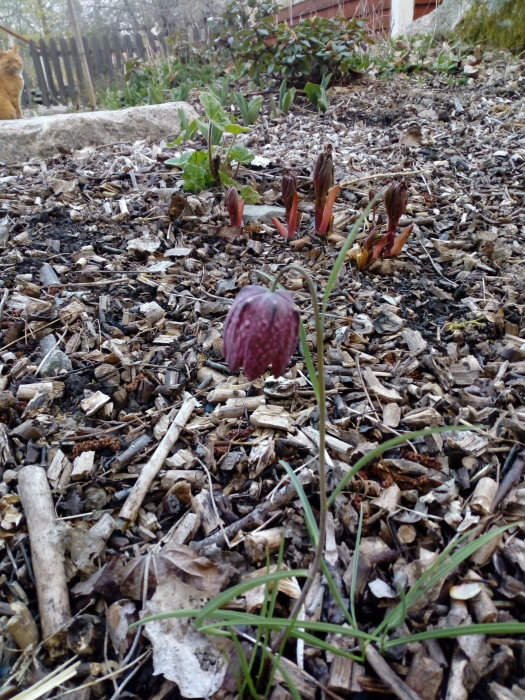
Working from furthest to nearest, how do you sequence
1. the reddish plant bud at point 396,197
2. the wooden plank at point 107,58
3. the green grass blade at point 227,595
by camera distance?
the wooden plank at point 107,58 → the reddish plant bud at point 396,197 → the green grass blade at point 227,595

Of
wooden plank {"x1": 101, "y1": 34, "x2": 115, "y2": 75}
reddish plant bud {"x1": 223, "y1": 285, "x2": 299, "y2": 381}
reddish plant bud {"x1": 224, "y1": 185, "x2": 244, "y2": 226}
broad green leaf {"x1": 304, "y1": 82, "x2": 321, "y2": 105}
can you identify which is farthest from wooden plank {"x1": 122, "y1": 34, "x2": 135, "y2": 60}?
reddish plant bud {"x1": 223, "y1": 285, "x2": 299, "y2": 381}

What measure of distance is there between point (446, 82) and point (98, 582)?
3.93 meters

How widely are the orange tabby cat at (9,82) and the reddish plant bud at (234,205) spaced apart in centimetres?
301

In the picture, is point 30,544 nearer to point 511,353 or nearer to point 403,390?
point 403,390

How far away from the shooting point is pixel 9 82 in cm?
401

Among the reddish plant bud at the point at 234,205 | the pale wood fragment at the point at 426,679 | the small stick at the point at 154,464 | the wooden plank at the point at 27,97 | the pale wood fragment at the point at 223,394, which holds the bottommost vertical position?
the pale wood fragment at the point at 426,679

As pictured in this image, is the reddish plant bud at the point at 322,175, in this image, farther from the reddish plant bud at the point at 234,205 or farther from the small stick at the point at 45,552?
the small stick at the point at 45,552

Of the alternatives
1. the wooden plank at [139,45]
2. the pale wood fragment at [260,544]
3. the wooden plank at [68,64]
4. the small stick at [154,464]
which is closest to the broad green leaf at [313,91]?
the small stick at [154,464]

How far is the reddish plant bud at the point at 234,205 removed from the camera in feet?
6.25

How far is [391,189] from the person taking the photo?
1.71 meters

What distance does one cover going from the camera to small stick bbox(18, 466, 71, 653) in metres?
0.88

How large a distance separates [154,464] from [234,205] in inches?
42.8

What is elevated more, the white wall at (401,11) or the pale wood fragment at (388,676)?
the white wall at (401,11)

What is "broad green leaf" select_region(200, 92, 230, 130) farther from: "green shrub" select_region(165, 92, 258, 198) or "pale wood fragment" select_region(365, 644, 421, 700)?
"pale wood fragment" select_region(365, 644, 421, 700)
